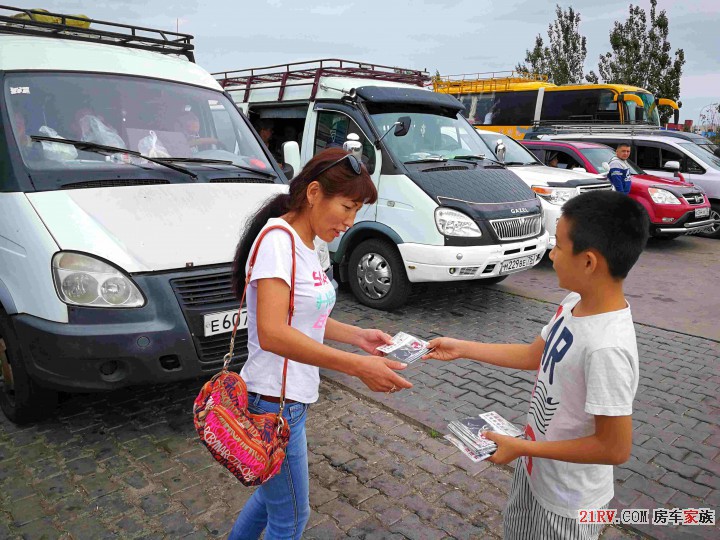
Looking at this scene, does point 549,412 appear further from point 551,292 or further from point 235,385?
point 551,292

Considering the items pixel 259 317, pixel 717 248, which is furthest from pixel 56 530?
pixel 717 248

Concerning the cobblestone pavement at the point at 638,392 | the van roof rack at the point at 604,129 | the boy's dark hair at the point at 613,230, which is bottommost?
the cobblestone pavement at the point at 638,392

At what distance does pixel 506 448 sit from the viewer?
1616 millimetres

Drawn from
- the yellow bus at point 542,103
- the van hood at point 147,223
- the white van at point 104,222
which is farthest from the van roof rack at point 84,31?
the yellow bus at point 542,103

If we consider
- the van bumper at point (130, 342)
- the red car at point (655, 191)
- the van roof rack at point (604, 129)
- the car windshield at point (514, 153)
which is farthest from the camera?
the van roof rack at point (604, 129)

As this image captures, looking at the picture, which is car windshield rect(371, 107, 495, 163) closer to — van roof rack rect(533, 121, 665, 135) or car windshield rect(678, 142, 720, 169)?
van roof rack rect(533, 121, 665, 135)

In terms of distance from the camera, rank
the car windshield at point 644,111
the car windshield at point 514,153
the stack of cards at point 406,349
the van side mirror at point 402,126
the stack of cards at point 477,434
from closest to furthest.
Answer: the stack of cards at point 477,434 → the stack of cards at point 406,349 → the van side mirror at point 402,126 → the car windshield at point 514,153 → the car windshield at point 644,111

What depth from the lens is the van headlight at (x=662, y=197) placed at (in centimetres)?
1045

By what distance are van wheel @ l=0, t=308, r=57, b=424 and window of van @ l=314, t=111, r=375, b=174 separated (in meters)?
3.73

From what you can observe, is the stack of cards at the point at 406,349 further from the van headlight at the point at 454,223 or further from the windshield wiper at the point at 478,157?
the windshield wiper at the point at 478,157

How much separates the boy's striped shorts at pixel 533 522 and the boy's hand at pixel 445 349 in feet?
1.42

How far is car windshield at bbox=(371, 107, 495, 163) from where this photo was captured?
20.9 ft

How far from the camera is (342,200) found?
6.29 feet

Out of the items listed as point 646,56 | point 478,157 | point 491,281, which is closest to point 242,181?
point 478,157
